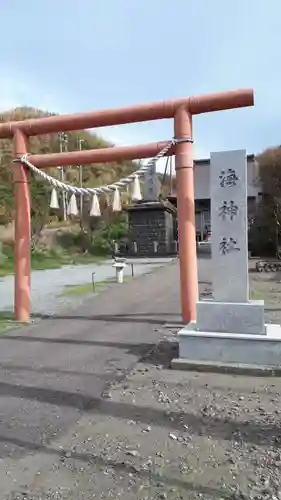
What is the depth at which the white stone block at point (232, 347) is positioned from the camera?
4.85 metres

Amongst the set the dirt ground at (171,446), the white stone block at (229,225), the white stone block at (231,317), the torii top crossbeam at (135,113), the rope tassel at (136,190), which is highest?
the torii top crossbeam at (135,113)

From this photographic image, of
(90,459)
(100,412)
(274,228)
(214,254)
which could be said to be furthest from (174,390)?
(274,228)

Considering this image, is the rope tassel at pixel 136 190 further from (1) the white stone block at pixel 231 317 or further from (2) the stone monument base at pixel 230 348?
(2) the stone monument base at pixel 230 348

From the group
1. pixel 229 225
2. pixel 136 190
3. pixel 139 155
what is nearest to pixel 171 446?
pixel 229 225

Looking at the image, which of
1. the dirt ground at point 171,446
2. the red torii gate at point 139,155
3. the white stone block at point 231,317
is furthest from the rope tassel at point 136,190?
the dirt ground at point 171,446

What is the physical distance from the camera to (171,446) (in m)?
3.21

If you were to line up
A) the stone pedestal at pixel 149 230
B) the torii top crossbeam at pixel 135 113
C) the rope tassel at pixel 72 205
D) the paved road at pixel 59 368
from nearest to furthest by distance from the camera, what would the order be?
the paved road at pixel 59 368 → the torii top crossbeam at pixel 135 113 → the rope tassel at pixel 72 205 → the stone pedestal at pixel 149 230

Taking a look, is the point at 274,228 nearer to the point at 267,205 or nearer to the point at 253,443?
the point at 267,205

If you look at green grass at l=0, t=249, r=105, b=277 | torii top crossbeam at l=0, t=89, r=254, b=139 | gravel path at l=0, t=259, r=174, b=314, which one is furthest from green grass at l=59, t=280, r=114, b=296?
green grass at l=0, t=249, r=105, b=277

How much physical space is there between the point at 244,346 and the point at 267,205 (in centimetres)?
2487

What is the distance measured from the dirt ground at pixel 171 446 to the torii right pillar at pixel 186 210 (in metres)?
2.44

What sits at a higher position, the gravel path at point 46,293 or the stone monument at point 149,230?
the stone monument at point 149,230

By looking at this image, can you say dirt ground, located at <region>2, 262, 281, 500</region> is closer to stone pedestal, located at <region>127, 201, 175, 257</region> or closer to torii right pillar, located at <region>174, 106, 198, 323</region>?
torii right pillar, located at <region>174, 106, 198, 323</region>

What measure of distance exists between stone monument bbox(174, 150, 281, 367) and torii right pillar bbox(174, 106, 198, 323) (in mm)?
1420
